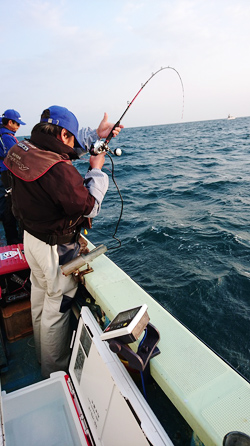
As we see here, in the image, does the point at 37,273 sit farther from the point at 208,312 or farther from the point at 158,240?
the point at 158,240

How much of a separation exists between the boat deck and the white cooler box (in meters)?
0.17

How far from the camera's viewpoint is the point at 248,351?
3.25 m

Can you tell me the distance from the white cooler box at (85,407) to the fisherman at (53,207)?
0.45m

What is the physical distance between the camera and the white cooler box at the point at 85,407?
4.48 ft

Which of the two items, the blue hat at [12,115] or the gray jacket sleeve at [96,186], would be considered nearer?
the gray jacket sleeve at [96,186]

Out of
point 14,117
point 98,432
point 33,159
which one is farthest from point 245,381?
point 14,117

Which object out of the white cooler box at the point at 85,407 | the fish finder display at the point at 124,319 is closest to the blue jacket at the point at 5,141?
→ the white cooler box at the point at 85,407

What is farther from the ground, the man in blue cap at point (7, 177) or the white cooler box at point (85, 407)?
the man in blue cap at point (7, 177)

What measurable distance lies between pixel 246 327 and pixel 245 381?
7.89 ft

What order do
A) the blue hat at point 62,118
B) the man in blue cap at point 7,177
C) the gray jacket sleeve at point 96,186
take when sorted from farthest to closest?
1. the man in blue cap at point 7,177
2. the gray jacket sleeve at point 96,186
3. the blue hat at point 62,118

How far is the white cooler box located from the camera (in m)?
1.37

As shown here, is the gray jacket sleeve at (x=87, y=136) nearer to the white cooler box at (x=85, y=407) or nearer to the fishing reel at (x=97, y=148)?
the fishing reel at (x=97, y=148)

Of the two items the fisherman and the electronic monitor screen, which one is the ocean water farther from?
the electronic monitor screen

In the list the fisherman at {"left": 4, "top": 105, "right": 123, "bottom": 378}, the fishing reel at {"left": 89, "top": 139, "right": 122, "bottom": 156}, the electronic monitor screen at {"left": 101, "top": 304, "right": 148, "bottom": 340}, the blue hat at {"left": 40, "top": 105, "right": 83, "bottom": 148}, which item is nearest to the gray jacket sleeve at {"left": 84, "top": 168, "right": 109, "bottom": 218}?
the fisherman at {"left": 4, "top": 105, "right": 123, "bottom": 378}
